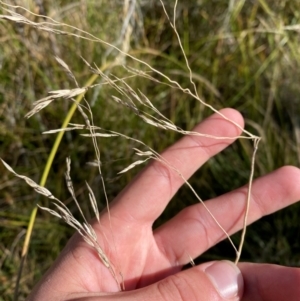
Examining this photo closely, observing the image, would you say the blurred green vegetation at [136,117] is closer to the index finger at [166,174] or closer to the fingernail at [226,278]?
the index finger at [166,174]

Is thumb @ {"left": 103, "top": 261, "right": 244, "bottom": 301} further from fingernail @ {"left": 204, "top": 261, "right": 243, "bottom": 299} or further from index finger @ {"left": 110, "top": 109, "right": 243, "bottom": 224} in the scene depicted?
index finger @ {"left": 110, "top": 109, "right": 243, "bottom": 224}

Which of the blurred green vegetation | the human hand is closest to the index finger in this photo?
the human hand

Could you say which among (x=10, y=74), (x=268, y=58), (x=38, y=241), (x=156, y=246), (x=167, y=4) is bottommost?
Answer: (x=38, y=241)

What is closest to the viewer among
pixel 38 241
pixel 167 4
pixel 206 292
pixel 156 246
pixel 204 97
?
pixel 206 292

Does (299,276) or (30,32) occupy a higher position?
(30,32)

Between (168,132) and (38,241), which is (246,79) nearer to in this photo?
(168,132)

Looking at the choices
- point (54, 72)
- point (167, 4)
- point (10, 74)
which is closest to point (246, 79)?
point (167, 4)

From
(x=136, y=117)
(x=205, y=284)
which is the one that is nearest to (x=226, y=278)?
(x=205, y=284)

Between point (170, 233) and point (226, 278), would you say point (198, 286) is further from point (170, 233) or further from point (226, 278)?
point (170, 233)
